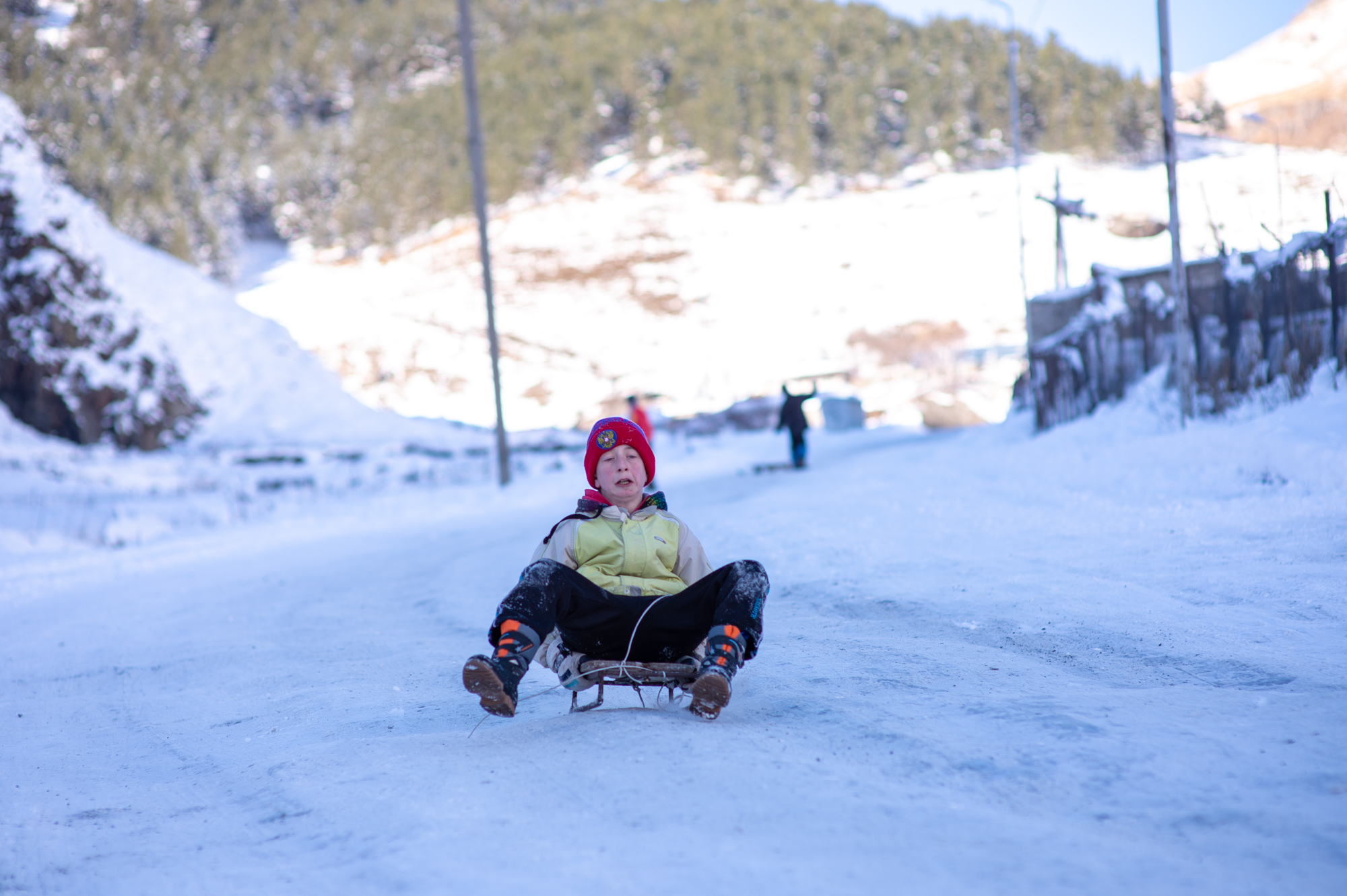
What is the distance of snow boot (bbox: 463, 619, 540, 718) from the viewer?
3.38 metres

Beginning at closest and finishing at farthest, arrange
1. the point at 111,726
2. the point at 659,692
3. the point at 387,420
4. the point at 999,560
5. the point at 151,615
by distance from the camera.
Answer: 1. the point at 659,692
2. the point at 111,726
3. the point at 999,560
4. the point at 151,615
5. the point at 387,420

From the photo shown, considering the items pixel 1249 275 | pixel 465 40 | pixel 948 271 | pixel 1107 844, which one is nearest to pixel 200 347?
pixel 465 40

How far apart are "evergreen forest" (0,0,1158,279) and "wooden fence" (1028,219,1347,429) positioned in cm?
Answer: 7003

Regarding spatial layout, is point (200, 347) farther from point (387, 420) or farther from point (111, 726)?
point (111, 726)

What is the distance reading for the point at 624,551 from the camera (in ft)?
13.0

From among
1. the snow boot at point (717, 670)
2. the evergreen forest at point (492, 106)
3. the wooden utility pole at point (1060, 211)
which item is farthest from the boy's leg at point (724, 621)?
the evergreen forest at point (492, 106)

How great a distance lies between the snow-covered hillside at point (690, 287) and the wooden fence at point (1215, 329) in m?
26.9

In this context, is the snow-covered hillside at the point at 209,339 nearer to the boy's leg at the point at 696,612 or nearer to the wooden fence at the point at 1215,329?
the wooden fence at the point at 1215,329

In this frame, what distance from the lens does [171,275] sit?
35906 mm

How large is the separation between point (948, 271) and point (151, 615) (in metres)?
66.4

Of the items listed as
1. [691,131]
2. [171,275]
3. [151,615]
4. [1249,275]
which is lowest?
[151,615]

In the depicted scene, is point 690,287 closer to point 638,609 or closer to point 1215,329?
point 1215,329

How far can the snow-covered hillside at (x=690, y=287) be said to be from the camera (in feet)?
184

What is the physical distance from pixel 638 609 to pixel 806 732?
0.77 meters
